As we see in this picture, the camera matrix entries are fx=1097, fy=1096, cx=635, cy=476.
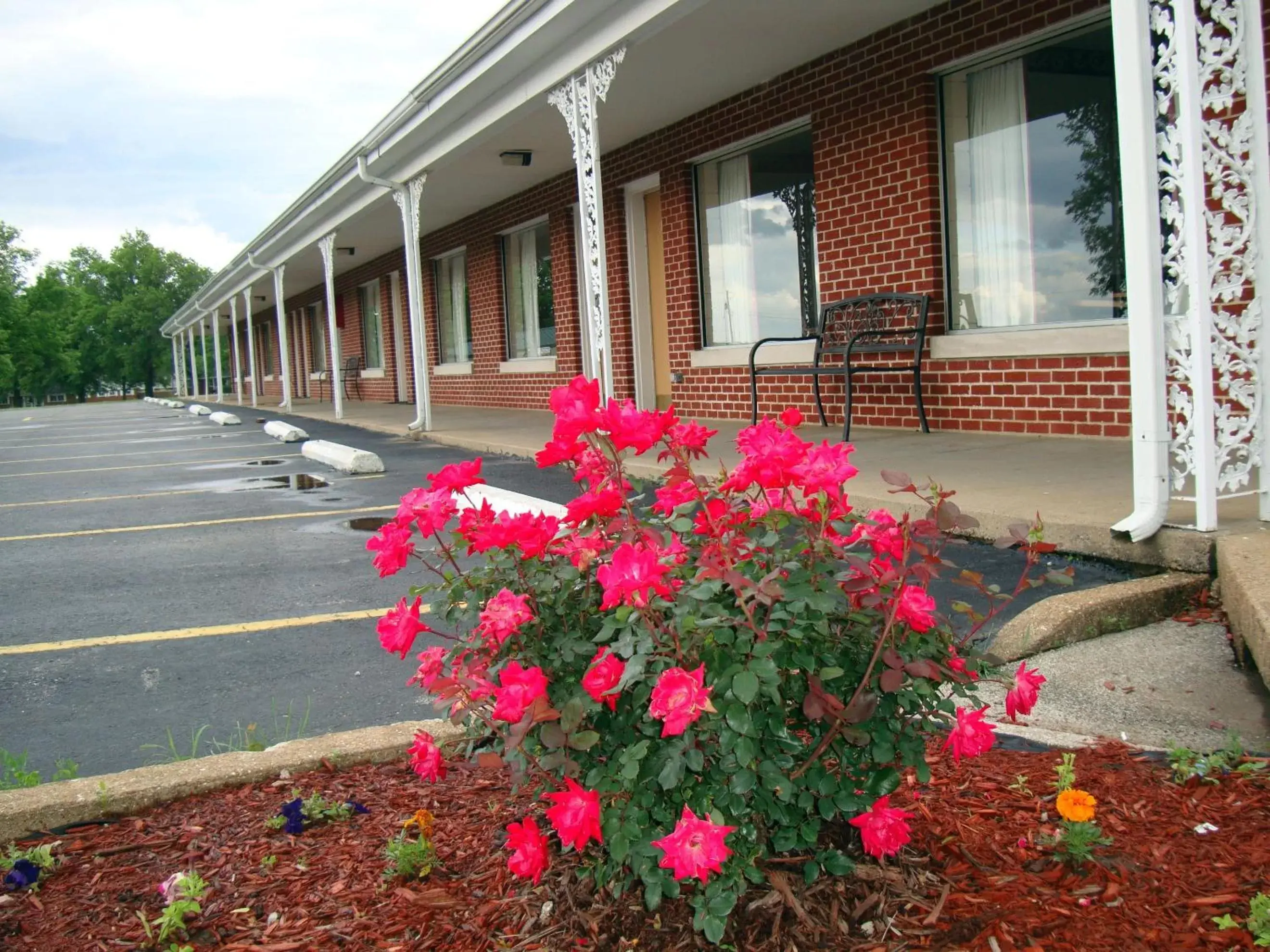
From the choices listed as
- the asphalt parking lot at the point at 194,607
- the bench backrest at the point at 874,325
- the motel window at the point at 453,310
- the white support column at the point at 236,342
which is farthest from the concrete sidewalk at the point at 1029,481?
the white support column at the point at 236,342

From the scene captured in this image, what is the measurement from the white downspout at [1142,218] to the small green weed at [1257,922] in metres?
2.42

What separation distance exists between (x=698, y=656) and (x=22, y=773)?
80.6 inches

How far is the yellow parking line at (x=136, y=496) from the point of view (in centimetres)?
947

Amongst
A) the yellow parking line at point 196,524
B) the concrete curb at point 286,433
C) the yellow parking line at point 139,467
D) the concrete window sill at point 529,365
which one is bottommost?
the yellow parking line at point 196,524

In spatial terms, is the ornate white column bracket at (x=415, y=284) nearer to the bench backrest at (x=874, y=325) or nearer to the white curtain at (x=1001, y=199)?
the bench backrest at (x=874, y=325)

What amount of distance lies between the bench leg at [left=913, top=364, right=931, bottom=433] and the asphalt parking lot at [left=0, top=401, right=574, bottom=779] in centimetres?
271

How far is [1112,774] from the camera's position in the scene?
2400 millimetres

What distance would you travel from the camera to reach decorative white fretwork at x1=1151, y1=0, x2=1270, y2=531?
12.6 ft

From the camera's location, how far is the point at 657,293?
525 inches

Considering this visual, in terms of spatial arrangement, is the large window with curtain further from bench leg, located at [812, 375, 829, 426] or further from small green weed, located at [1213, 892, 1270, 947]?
small green weed, located at [1213, 892, 1270, 947]

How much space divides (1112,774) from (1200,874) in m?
0.44

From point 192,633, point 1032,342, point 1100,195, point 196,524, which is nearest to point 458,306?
point 196,524

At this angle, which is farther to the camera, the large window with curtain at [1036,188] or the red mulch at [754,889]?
the large window with curtain at [1036,188]

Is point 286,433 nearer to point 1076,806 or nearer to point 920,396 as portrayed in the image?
point 920,396
